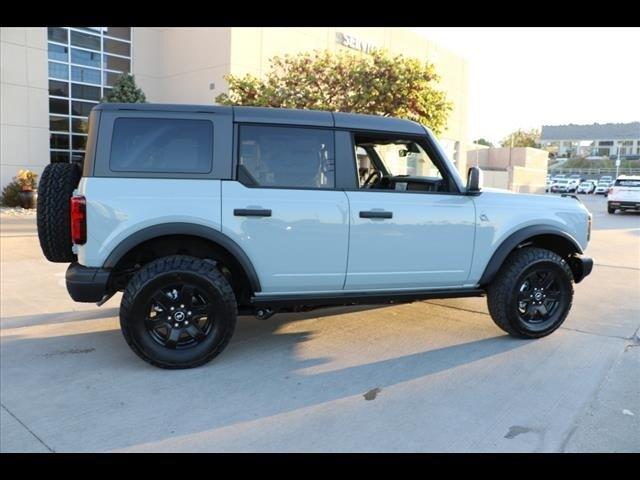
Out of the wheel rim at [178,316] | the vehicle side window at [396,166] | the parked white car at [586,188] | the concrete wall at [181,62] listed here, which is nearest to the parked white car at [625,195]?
the concrete wall at [181,62]

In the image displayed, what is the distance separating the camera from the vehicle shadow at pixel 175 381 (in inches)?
130

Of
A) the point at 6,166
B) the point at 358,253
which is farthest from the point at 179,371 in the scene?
the point at 6,166

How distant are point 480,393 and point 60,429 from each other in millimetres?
2727

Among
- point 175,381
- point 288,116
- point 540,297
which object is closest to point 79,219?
point 175,381

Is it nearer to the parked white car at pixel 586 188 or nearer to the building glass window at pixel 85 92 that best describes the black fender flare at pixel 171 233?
the building glass window at pixel 85 92

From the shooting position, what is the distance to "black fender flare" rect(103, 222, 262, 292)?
156 inches

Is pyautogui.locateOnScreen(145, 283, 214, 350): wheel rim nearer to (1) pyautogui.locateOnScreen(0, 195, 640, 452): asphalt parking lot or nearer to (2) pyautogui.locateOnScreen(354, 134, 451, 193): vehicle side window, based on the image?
(1) pyautogui.locateOnScreen(0, 195, 640, 452): asphalt parking lot

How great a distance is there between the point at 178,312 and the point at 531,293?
314 cm

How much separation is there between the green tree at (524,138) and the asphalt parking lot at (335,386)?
303ft

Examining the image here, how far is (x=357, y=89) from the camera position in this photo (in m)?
13.0

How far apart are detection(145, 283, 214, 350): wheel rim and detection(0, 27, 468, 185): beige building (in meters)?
15.1

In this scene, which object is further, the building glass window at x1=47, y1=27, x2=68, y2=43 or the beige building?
the building glass window at x1=47, y1=27, x2=68, y2=43

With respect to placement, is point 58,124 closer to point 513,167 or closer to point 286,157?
point 286,157

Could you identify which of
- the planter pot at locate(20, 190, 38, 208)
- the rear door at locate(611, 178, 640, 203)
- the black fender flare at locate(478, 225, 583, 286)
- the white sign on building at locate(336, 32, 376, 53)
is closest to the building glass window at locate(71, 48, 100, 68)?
the planter pot at locate(20, 190, 38, 208)
